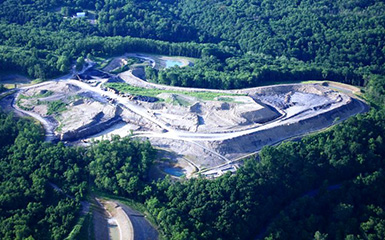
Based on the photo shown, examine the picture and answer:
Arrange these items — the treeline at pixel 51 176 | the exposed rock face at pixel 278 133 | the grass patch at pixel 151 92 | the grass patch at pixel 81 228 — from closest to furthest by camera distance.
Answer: the grass patch at pixel 81 228 → the treeline at pixel 51 176 → the exposed rock face at pixel 278 133 → the grass patch at pixel 151 92

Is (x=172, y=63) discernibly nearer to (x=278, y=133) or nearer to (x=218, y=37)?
(x=218, y=37)

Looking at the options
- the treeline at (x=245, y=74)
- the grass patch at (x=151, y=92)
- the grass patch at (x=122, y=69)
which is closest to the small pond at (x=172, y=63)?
the treeline at (x=245, y=74)

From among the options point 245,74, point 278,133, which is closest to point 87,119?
point 278,133

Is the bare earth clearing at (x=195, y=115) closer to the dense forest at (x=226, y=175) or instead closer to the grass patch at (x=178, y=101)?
the grass patch at (x=178, y=101)

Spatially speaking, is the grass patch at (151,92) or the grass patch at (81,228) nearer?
the grass patch at (81,228)

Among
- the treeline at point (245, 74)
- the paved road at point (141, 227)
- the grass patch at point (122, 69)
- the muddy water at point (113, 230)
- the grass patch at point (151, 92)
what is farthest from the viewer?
the grass patch at point (122, 69)

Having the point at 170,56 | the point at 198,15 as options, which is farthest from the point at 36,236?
the point at 198,15
